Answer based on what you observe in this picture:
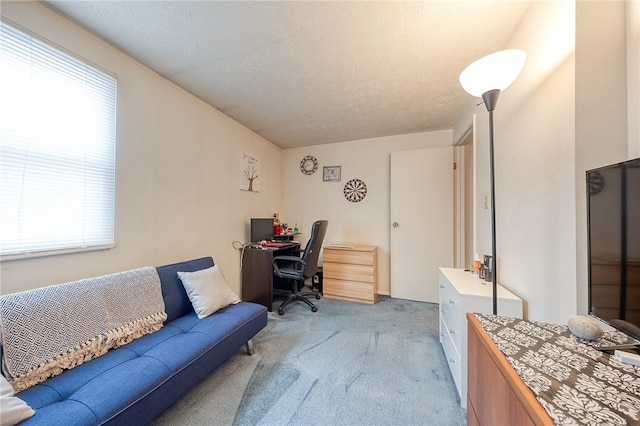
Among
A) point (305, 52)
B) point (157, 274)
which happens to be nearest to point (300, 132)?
point (305, 52)

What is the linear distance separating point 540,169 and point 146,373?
87.2 inches

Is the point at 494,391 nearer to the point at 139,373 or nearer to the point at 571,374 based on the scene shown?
the point at 571,374

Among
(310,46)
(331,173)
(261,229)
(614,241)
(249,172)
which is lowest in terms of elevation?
(261,229)

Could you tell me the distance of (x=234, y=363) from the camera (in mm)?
1788

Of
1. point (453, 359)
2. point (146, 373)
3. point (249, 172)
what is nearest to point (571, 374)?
point (453, 359)

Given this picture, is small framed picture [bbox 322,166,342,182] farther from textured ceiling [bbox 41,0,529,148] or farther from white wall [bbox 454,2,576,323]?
white wall [bbox 454,2,576,323]

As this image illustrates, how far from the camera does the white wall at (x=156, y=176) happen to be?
4.63 feet

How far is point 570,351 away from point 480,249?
145 centimetres

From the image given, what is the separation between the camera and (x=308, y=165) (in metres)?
3.98

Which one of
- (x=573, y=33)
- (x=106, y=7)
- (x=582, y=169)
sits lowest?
(x=582, y=169)

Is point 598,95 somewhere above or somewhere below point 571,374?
above

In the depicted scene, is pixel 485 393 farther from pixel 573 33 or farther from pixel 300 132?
pixel 300 132

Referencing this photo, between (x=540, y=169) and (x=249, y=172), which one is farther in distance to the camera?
(x=249, y=172)

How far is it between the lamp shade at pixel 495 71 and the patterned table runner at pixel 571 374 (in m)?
1.13
